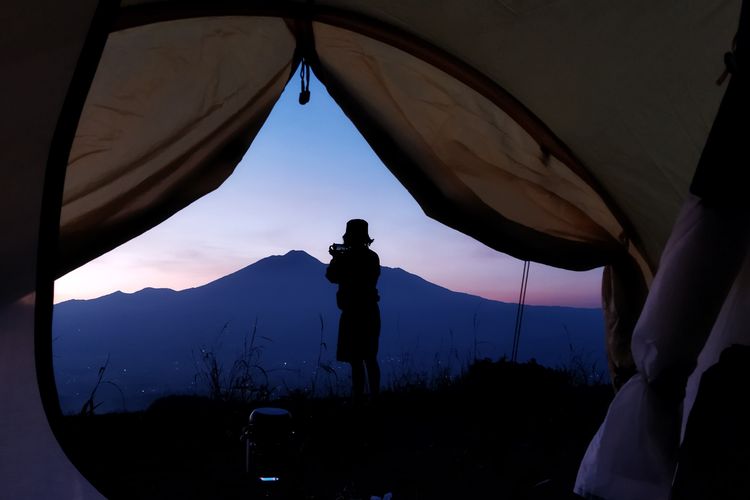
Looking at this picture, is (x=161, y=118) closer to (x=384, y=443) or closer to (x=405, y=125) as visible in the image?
(x=405, y=125)

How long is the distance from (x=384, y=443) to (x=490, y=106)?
211cm

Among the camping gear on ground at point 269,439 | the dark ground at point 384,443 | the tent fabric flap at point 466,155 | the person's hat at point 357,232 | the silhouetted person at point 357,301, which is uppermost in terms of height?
the tent fabric flap at point 466,155

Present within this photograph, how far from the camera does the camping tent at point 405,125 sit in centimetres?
178

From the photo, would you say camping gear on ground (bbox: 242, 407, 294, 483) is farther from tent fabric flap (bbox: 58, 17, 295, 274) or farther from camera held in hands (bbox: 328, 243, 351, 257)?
camera held in hands (bbox: 328, 243, 351, 257)

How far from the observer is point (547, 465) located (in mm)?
3498

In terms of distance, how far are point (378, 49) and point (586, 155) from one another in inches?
43.5

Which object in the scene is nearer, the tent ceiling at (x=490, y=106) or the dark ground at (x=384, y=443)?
the tent ceiling at (x=490, y=106)

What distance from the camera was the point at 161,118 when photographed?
3014 millimetres

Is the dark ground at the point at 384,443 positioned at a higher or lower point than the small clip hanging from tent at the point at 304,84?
lower

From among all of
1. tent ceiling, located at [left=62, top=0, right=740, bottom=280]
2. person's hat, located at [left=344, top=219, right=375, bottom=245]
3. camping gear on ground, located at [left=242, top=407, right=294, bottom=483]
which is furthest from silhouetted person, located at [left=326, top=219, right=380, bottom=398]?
camping gear on ground, located at [left=242, top=407, right=294, bottom=483]

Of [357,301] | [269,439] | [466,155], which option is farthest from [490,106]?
[269,439]

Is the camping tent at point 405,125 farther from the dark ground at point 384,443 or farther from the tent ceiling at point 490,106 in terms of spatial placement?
the dark ground at point 384,443

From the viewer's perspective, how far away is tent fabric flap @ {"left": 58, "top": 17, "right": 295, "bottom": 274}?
287 centimetres

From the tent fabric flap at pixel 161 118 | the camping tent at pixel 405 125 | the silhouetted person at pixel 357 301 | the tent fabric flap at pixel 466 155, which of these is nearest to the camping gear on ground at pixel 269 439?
the camping tent at pixel 405 125
